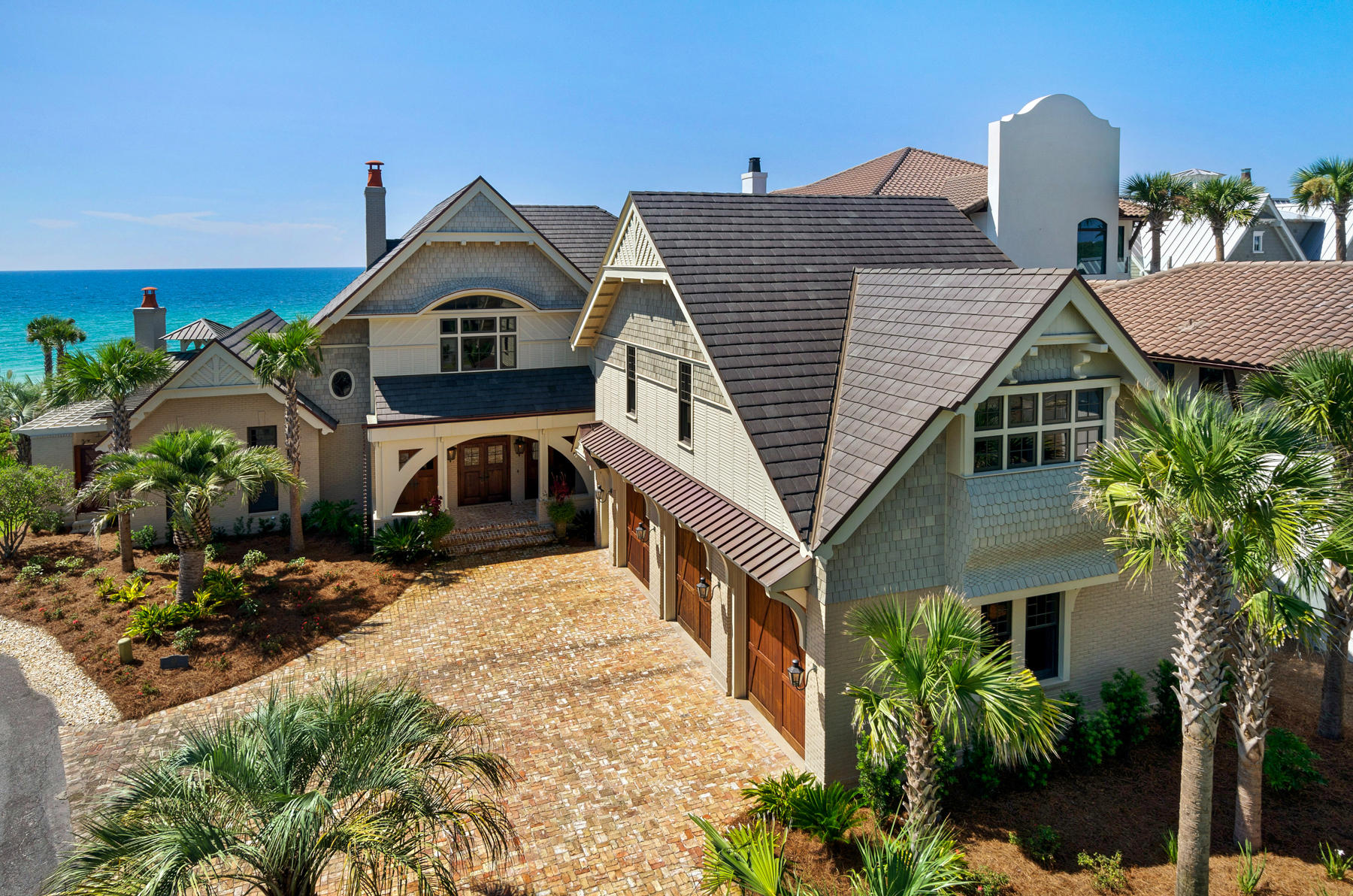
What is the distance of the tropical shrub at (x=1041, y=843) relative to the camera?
9773 millimetres

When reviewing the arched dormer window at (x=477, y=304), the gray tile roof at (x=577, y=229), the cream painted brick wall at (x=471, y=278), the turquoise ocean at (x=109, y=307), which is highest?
the turquoise ocean at (x=109, y=307)

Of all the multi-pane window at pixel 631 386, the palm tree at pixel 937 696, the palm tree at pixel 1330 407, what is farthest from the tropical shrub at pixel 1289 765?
the multi-pane window at pixel 631 386

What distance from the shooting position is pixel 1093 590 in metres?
12.5

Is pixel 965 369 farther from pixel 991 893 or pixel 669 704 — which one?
pixel 669 704

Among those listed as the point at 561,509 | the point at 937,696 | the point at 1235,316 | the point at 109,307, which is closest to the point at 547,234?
the point at 561,509

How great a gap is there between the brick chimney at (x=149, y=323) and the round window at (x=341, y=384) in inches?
226

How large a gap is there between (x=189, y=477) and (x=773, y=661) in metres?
12.3

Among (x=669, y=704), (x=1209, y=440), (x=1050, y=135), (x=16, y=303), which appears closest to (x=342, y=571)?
(x=669, y=704)

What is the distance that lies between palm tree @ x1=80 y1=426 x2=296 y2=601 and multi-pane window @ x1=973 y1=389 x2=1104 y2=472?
1456cm

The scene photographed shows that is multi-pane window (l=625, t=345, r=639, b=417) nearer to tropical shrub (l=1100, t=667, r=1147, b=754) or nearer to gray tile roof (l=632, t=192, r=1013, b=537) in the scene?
gray tile roof (l=632, t=192, r=1013, b=537)

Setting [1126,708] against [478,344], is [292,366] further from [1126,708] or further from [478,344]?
[1126,708]

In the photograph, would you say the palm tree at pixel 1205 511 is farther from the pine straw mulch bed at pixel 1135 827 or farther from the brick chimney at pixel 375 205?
the brick chimney at pixel 375 205

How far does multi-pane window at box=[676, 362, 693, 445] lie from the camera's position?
15320mm

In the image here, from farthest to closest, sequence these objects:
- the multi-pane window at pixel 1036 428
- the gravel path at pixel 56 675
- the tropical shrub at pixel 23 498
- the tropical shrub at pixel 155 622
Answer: the tropical shrub at pixel 23 498 < the tropical shrub at pixel 155 622 < the gravel path at pixel 56 675 < the multi-pane window at pixel 1036 428
